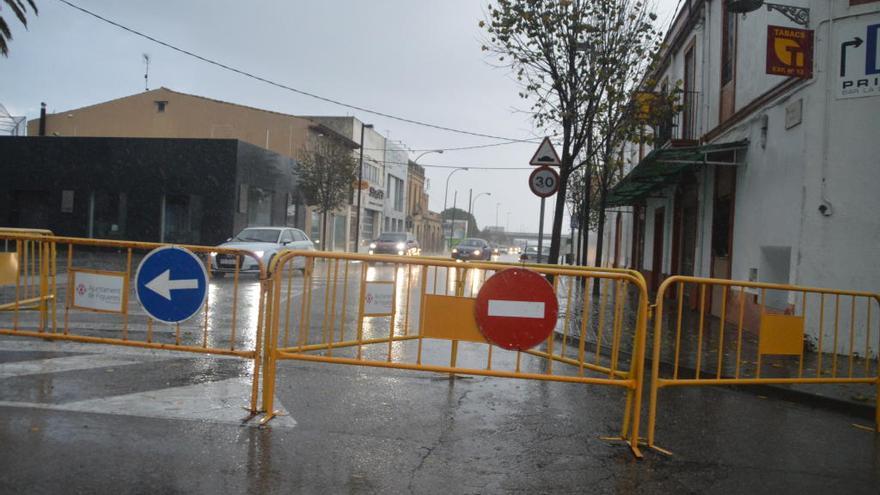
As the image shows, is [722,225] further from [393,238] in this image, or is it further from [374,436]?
[393,238]

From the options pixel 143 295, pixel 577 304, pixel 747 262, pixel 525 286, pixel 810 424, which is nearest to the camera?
pixel 525 286

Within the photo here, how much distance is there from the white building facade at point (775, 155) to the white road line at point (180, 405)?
758 centimetres

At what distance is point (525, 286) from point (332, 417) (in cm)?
172

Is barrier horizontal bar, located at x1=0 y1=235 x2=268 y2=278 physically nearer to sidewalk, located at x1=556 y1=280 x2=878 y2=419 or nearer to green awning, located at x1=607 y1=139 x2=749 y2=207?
sidewalk, located at x1=556 y1=280 x2=878 y2=419

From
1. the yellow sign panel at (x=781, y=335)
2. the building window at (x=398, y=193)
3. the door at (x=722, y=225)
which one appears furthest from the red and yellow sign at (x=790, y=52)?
the building window at (x=398, y=193)

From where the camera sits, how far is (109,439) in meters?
4.27

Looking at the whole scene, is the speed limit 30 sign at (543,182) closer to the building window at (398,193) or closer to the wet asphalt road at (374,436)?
the wet asphalt road at (374,436)

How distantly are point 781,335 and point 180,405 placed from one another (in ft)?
15.6

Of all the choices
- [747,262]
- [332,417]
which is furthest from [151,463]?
[747,262]

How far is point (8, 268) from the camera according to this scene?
709cm

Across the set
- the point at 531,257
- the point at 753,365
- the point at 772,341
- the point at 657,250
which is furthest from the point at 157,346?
the point at 531,257

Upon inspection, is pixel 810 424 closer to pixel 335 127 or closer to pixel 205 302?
pixel 205 302

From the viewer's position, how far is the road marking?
5.88 m

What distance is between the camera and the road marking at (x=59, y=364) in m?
5.88
